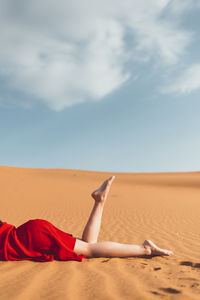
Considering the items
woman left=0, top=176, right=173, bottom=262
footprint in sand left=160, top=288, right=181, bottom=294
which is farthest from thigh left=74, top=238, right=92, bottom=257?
footprint in sand left=160, top=288, right=181, bottom=294

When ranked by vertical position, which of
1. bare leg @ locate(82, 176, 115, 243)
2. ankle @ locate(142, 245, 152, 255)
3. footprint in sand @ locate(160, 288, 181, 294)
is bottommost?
footprint in sand @ locate(160, 288, 181, 294)

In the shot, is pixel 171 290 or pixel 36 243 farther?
pixel 36 243

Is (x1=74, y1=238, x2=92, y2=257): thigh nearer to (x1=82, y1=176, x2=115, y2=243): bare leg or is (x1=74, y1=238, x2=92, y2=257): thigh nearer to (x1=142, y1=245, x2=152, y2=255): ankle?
(x1=82, y1=176, x2=115, y2=243): bare leg

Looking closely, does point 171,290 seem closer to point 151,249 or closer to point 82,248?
point 151,249

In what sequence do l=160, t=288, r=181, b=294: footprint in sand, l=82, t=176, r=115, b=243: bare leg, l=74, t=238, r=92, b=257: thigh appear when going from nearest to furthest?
l=160, t=288, r=181, b=294: footprint in sand → l=74, t=238, r=92, b=257: thigh → l=82, t=176, r=115, b=243: bare leg

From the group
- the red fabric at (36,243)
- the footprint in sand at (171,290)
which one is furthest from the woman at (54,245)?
the footprint in sand at (171,290)

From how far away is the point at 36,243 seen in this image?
138 inches

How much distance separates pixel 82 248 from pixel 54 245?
0.41 metres

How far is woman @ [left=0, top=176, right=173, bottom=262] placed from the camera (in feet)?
11.4

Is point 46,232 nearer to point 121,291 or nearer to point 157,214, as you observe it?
point 121,291

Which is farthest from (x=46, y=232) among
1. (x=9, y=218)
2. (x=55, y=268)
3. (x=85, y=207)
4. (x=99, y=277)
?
(x=85, y=207)

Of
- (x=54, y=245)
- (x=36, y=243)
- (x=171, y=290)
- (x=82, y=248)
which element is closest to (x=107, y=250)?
(x=82, y=248)

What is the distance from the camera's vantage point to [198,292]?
245 centimetres

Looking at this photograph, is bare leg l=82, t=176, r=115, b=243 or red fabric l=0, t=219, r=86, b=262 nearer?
red fabric l=0, t=219, r=86, b=262
